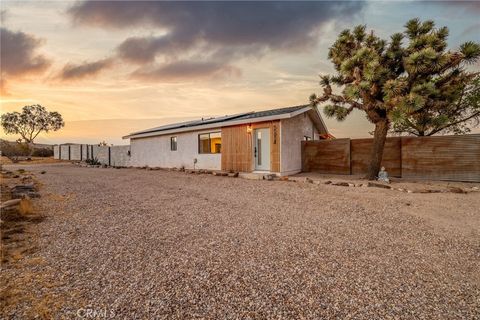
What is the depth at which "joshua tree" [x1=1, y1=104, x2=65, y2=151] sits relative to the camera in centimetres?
4103

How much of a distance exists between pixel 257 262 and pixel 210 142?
12266mm

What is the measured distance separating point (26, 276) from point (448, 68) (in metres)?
13.3

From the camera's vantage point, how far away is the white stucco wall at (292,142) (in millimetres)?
12312

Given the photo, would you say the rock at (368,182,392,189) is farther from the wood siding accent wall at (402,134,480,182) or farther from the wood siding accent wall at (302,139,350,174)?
the wood siding accent wall at (302,139,350,174)

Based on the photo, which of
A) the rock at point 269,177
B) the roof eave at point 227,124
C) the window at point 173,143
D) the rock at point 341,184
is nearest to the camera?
the rock at point 341,184

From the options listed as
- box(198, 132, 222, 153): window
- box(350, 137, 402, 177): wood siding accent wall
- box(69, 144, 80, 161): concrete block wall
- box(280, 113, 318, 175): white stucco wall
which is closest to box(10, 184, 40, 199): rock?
box(198, 132, 222, 153): window

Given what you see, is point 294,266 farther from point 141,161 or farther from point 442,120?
point 141,161

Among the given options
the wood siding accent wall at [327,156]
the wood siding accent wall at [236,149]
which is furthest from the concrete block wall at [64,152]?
the wood siding accent wall at [327,156]

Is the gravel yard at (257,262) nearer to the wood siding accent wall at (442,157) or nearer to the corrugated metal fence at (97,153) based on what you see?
the wood siding accent wall at (442,157)

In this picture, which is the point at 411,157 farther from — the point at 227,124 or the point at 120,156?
the point at 120,156

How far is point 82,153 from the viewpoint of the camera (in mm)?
30281

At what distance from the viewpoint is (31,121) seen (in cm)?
4272

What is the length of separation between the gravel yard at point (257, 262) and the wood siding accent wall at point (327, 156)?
6.49 meters
